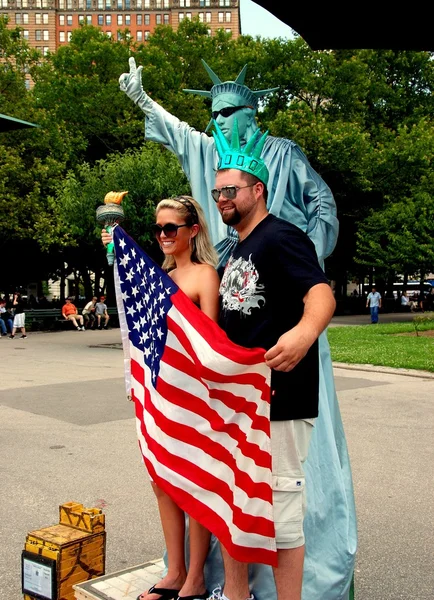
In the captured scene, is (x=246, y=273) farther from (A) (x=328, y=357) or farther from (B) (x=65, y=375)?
(B) (x=65, y=375)

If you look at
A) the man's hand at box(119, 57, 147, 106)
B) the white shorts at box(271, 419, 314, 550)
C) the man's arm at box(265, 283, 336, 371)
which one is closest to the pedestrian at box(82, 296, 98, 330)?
the man's hand at box(119, 57, 147, 106)

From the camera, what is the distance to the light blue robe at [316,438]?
2971 mm

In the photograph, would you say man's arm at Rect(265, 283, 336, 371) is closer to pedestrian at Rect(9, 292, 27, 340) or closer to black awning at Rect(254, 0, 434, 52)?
black awning at Rect(254, 0, 434, 52)

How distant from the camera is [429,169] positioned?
100 feet

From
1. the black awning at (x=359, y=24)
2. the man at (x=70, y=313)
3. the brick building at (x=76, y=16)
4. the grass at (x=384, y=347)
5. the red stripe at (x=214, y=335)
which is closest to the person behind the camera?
the red stripe at (x=214, y=335)

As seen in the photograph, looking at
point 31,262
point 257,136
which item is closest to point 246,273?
point 257,136

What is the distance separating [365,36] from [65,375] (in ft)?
36.4

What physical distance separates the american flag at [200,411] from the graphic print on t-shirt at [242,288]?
12cm

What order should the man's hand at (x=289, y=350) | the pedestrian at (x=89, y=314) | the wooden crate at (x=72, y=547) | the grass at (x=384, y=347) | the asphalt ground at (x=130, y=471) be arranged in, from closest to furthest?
the man's hand at (x=289, y=350) < the wooden crate at (x=72, y=547) < the asphalt ground at (x=130, y=471) < the grass at (x=384, y=347) < the pedestrian at (x=89, y=314)

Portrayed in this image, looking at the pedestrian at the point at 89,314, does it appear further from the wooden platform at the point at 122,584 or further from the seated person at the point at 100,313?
the wooden platform at the point at 122,584

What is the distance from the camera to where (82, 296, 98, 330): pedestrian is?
92.6 feet

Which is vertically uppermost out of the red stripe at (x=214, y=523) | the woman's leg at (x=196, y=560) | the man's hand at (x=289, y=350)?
the man's hand at (x=289, y=350)

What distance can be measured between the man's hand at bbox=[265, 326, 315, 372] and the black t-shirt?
19cm

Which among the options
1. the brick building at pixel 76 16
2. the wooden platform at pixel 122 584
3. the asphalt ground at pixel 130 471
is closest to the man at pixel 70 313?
the asphalt ground at pixel 130 471
